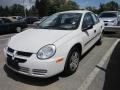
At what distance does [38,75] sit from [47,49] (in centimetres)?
59

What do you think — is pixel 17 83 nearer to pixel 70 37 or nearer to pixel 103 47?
pixel 70 37

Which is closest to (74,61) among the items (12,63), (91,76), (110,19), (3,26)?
(91,76)

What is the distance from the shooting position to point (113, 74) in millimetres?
5020

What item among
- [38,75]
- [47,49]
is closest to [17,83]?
[38,75]

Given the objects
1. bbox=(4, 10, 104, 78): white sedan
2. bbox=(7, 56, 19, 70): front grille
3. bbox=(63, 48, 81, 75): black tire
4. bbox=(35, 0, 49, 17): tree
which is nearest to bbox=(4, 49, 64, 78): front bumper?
bbox=(4, 10, 104, 78): white sedan

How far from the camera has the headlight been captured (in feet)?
14.1

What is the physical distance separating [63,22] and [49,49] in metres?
1.75

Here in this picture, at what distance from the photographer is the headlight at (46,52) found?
14.1 feet

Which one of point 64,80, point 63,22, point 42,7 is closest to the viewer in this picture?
point 64,80

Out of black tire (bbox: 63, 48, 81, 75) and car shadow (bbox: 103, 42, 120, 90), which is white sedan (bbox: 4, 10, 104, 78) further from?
car shadow (bbox: 103, 42, 120, 90)

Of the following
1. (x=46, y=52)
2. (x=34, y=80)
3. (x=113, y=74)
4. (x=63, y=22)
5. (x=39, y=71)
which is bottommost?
(x=34, y=80)

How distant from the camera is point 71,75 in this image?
501 centimetres

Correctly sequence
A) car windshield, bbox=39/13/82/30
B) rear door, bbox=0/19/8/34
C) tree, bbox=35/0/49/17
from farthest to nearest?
tree, bbox=35/0/49/17, rear door, bbox=0/19/8/34, car windshield, bbox=39/13/82/30

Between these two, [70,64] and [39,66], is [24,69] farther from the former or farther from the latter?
[70,64]
